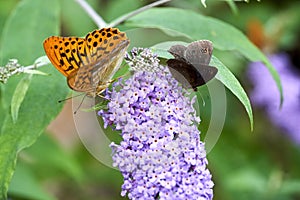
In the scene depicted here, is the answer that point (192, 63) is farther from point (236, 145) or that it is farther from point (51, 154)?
point (236, 145)

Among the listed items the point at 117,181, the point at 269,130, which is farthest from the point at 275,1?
the point at 117,181

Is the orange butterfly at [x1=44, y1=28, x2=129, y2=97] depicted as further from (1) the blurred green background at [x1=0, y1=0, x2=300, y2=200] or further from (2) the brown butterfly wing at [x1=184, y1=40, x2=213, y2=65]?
(1) the blurred green background at [x1=0, y1=0, x2=300, y2=200]

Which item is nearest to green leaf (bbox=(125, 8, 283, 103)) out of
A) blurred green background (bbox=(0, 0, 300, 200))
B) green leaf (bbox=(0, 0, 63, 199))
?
green leaf (bbox=(0, 0, 63, 199))

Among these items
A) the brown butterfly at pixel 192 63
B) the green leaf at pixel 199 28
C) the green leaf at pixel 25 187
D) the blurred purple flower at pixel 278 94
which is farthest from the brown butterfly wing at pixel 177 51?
the blurred purple flower at pixel 278 94

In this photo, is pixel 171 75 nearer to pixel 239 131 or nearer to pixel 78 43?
pixel 78 43

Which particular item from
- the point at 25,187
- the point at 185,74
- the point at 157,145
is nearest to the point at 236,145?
the point at 25,187
